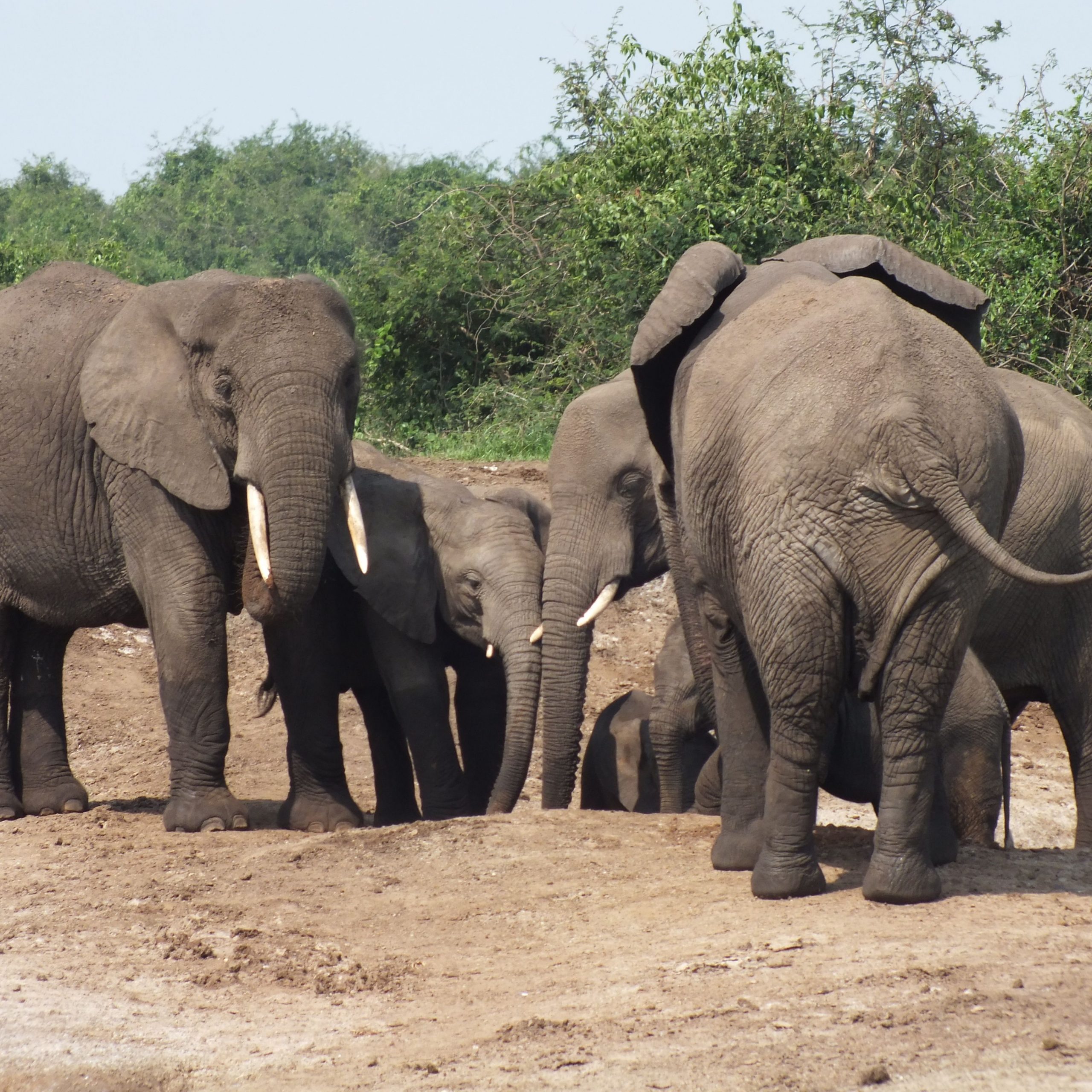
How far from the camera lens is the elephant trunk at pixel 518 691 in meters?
6.90

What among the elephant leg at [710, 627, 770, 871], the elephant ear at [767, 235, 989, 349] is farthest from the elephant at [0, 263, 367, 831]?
the elephant ear at [767, 235, 989, 349]

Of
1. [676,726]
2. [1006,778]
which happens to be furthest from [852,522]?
[676,726]

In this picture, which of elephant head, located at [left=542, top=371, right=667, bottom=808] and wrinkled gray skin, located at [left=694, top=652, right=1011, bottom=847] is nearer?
wrinkled gray skin, located at [left=694, top=652, right=1011, bottom=847]

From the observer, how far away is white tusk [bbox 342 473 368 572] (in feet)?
22.5

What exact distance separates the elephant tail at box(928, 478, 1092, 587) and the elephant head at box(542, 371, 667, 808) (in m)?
3.09

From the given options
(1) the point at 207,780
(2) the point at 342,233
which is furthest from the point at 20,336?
(2) the point at 342,233

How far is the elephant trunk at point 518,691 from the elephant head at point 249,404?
0.82 m

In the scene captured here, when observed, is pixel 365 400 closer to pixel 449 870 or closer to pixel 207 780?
pixel 207 780

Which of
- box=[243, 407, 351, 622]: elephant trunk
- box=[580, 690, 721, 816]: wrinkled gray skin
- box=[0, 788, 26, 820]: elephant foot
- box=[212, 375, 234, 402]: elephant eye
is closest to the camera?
box=[243, 407, 351, 622]: elephant trunk

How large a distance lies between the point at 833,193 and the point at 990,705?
286 inches

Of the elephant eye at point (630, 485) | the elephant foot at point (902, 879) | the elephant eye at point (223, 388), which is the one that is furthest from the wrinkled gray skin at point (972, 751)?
the elephant eye at point (223, 388)

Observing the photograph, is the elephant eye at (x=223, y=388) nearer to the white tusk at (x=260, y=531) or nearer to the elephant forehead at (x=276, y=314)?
the elephant forehead at (x=276, y=314)

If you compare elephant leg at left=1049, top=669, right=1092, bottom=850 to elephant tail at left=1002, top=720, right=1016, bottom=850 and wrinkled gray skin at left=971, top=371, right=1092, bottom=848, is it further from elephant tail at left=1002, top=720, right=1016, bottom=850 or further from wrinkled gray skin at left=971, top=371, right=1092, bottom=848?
elephant tail at left=1002, top=720, right=1016, bottom=850

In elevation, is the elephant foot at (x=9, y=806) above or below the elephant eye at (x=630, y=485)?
below
